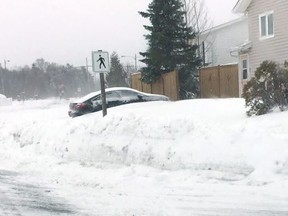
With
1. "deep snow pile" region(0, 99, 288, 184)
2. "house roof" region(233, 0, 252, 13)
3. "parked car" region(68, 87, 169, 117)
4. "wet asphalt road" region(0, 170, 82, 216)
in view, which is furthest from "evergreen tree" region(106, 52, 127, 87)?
"wet asphalt road" region(0, 170, 82, 216)

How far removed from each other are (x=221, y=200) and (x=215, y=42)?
36.2m

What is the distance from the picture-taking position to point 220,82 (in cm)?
2588

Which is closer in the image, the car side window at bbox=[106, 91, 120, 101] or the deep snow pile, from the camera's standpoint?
the deep snow pile

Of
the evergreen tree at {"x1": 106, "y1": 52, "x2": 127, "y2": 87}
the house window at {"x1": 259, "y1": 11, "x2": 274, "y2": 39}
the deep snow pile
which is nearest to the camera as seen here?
the deep snow pile

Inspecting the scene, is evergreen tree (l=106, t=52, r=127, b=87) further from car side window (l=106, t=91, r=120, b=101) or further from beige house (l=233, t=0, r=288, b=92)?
car side window (l=106, t=91, r=120, b=101)

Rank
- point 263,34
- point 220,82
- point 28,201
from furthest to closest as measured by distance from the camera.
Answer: point 220,82 < point 263,34 < point 28,201

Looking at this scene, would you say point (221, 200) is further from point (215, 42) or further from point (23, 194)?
point (215, 42)

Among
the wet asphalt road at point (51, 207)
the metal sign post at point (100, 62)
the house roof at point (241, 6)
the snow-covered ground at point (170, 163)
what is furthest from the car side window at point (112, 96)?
the wet asphalt road at point (51, 207)

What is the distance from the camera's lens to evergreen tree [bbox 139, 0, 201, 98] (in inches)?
1058

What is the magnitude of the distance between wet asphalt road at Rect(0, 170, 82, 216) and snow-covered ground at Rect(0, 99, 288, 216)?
0.73ft

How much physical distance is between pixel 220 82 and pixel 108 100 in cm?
861

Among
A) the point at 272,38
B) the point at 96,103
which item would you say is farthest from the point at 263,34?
the point at 96,103

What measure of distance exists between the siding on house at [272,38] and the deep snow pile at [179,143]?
29.2 ft

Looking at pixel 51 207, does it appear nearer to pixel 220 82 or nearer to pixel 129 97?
pixel 129 97
